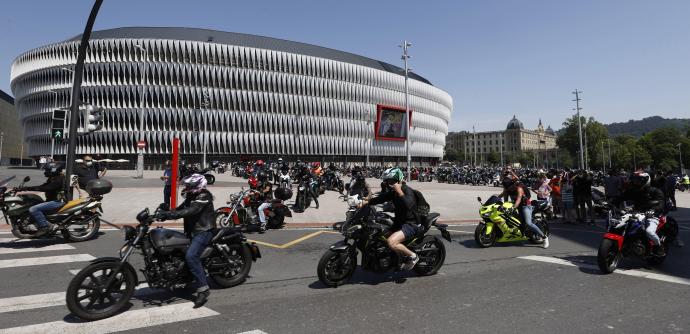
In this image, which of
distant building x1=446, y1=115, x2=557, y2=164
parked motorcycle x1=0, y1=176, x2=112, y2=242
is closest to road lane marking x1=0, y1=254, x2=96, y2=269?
parked motorcycle x1=0, y1=176, x2=112, y2=242

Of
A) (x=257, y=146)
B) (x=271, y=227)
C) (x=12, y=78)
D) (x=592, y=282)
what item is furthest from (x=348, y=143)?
(x=592, y=282)

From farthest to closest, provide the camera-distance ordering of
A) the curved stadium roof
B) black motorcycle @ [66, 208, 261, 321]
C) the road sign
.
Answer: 1. the curved stadium roof
2. the road sign
3. black motorcycle @ [66, 208, 261, 321]

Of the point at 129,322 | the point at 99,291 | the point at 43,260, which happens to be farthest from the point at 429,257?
the point at 43,260

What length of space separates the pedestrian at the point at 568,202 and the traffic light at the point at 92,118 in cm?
1475

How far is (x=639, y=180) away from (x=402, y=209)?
4.43 metres

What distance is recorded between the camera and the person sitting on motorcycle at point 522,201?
8898 millimetres

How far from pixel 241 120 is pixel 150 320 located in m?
66.5

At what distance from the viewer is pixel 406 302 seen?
496 centimetres

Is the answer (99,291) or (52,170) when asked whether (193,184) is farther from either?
(52,170)

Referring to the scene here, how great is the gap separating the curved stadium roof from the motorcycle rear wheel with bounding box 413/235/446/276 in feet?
229

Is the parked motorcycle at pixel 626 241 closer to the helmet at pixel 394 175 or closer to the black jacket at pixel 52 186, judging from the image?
the helmet at pixel 394 175

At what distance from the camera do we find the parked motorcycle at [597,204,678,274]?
6.46 metres

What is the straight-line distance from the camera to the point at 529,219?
898cm

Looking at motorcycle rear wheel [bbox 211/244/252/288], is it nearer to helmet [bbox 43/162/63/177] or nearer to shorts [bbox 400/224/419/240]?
shorts [bbox 400/224/419/240]
